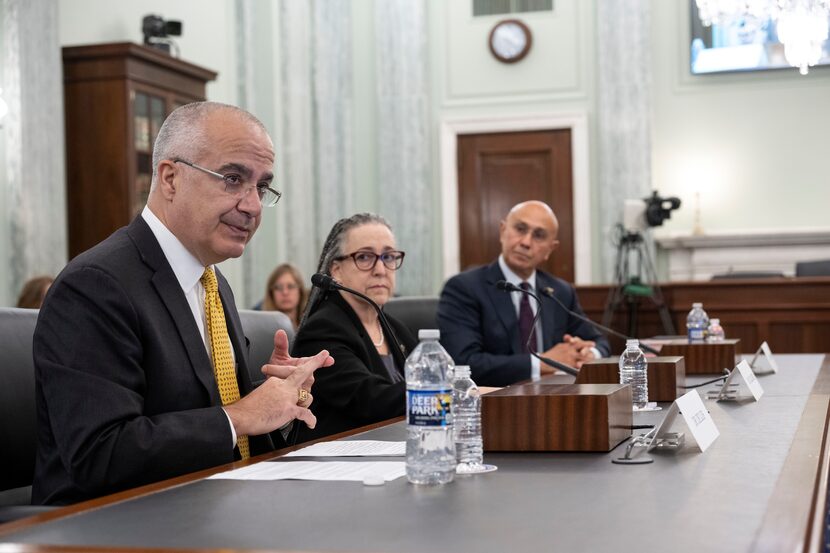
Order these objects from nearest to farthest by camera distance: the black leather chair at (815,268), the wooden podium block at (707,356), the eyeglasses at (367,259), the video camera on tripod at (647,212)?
the eyeglasses at (367,259) → the wooden podium block at (707,356) → the black leather chair at (815,268) → the video camera on tripod at (647,212)

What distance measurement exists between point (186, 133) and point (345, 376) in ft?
2.77

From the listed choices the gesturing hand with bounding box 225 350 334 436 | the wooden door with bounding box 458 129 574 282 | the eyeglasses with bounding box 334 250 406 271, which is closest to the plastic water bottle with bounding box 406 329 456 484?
the gesturing hand with bounding box 225 350 334 436

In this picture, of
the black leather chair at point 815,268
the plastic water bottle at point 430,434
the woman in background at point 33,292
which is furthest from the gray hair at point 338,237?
the black leather chair at point 815,268

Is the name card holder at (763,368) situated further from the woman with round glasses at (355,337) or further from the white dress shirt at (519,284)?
the woman with round glasses at (355,337)

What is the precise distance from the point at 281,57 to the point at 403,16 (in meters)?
1.47

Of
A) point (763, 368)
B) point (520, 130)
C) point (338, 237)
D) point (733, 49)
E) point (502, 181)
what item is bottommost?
point (763, 368)

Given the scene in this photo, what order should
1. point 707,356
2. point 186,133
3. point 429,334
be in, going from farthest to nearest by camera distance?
point 707,356
point 186,133
point 429,334

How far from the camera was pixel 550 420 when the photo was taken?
1.73m

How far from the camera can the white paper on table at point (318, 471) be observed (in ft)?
5.02

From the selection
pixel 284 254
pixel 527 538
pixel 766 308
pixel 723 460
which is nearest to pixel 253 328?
pixel 723 460

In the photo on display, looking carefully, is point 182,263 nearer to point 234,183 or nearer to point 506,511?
point 234,183

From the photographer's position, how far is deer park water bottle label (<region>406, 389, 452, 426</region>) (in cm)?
144

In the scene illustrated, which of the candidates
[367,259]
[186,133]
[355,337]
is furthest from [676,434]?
[367,259]

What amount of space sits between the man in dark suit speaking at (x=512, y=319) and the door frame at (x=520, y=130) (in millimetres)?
5195
